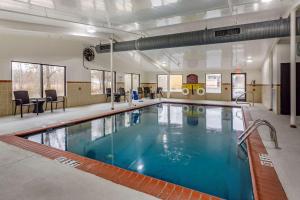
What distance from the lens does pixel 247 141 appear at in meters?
3.82

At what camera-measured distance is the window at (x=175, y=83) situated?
14.5 metres

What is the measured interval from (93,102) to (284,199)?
30.4ft

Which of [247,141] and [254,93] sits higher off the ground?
[254,93]

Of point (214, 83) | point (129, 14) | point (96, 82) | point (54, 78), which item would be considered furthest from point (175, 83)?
point (129, 14)

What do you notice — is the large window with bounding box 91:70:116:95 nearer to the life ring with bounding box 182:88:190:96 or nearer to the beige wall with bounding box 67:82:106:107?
the beige wall with bounding box 67:82:106:107

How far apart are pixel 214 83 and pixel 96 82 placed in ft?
25.1

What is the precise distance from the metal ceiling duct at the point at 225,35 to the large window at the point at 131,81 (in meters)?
5.53

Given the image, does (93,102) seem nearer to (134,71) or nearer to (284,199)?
(134,71)

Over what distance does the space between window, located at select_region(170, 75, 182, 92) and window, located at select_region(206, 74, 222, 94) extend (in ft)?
6.57

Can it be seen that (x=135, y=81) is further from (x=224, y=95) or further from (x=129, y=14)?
(x=129, y=14)

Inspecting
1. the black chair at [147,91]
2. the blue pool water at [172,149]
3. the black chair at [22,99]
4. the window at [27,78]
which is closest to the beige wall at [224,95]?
the black chair at [147,91]

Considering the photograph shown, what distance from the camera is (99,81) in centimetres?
1059

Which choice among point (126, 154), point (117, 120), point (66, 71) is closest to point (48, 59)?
point (66, 71)

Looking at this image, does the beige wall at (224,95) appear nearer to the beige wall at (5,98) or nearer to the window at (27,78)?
the window at (27,78)
